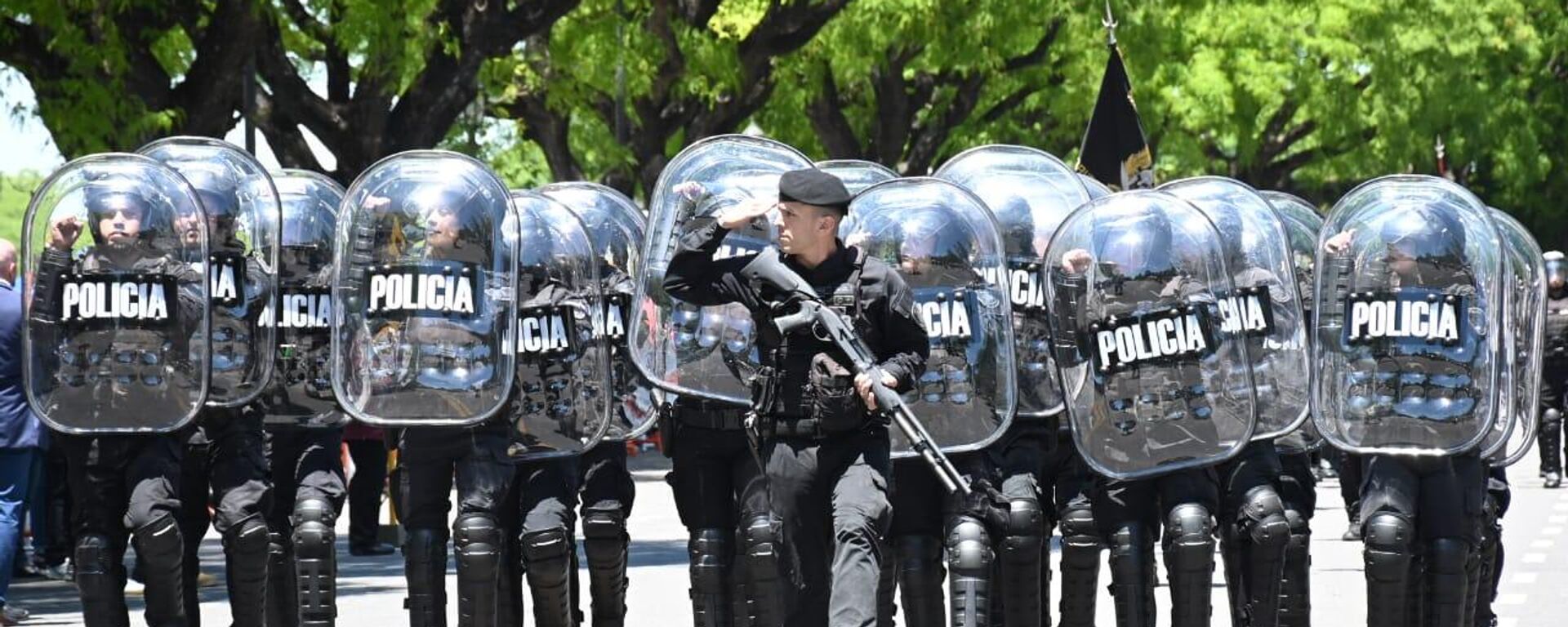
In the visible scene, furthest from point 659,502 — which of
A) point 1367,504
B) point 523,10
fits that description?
point 1367,504

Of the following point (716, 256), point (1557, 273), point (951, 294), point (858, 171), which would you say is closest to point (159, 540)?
point (716, 256)

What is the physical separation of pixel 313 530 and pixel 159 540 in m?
0.71

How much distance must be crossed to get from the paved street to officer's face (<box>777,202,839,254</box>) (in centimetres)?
375

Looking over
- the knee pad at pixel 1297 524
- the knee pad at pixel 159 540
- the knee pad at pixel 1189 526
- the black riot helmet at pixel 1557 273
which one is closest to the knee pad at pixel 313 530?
the knee pad at pixel 159 540

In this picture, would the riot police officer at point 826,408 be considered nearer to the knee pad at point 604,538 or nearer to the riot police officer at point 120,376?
the knee pad at point 604,538

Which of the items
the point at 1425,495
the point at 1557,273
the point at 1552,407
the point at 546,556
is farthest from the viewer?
the point at 1552,407

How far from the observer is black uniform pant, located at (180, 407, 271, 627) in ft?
29.6

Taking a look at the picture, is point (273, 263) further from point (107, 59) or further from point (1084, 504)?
point (107, 59)

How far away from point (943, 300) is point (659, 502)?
10.7 m

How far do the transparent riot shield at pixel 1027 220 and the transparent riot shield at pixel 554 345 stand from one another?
1426 millimetres

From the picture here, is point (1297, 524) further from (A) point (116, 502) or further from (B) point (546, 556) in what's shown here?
(A) point (116, 502)

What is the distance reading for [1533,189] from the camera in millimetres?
50281

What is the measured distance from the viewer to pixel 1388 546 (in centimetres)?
841

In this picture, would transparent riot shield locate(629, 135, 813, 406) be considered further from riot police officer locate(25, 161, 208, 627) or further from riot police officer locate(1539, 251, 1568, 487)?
riot police officer locate(1539, 251, 1568, 487)
